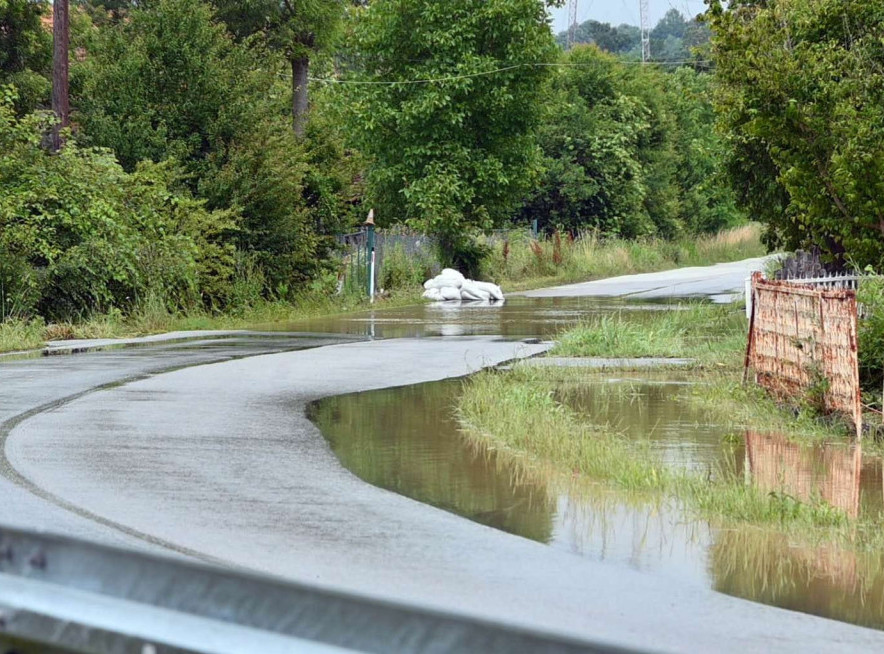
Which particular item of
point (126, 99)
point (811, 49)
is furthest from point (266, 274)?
point (811, 49)

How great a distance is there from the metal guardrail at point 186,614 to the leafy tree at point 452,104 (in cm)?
3748

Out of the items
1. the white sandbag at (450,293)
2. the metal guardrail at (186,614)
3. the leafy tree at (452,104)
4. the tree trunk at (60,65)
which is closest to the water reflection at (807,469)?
the metal guardrail at (186,614)

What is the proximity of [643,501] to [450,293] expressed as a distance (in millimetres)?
26832

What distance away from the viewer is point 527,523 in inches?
352

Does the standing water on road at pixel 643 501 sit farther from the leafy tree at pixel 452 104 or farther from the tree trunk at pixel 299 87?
the tree trunk at pixel 299 87

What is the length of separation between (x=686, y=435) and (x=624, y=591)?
19.6 feet

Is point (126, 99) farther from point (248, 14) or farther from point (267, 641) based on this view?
point (267, 641)

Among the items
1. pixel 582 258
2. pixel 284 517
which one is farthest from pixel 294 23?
pixel 284 517

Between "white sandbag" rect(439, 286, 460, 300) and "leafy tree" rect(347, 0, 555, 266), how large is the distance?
147 inches

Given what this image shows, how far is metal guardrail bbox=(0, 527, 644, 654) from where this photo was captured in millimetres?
2031

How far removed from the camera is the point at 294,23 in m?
44.5

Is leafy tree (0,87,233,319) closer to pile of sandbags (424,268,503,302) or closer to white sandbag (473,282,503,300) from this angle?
pile of sandbags (424,268,503,302)

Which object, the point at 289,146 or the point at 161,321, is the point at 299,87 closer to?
the point at 289,146

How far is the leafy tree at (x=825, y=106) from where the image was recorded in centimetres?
1486
